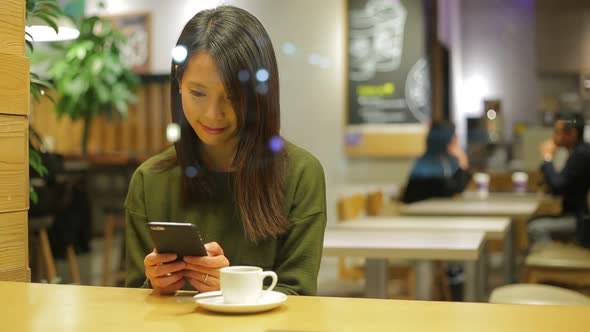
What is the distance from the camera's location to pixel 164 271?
1.35 m

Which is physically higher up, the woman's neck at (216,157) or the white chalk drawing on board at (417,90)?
the white chalk drawing on board at (417,90)

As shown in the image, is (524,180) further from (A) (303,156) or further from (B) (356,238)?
(A) (303,156)

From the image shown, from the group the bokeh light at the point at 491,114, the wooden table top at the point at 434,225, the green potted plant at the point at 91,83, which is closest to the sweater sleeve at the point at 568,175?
the wooden table top at the point at 434,225

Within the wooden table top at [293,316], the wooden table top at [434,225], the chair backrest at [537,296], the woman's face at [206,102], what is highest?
the woman's face at [206,102]

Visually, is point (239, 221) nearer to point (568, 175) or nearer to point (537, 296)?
point (537, 296)

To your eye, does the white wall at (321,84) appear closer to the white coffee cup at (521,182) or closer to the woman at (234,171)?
the white coffee cup at (521,182)

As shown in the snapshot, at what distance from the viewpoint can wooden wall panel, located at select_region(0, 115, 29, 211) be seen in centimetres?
173

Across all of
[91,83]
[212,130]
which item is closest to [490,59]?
[91,83]

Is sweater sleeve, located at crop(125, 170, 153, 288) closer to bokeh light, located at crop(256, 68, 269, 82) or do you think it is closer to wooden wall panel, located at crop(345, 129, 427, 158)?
bokeh light, located at crop(256, 68, 269, 82)

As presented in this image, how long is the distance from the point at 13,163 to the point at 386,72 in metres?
4.42

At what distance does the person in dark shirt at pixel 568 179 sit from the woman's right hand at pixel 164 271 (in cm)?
324

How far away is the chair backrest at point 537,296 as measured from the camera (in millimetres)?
2729

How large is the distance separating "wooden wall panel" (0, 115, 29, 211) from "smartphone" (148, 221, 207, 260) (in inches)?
22.1

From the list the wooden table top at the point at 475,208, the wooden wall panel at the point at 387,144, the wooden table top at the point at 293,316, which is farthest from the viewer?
the wooden wall panel at the point at 387,144
